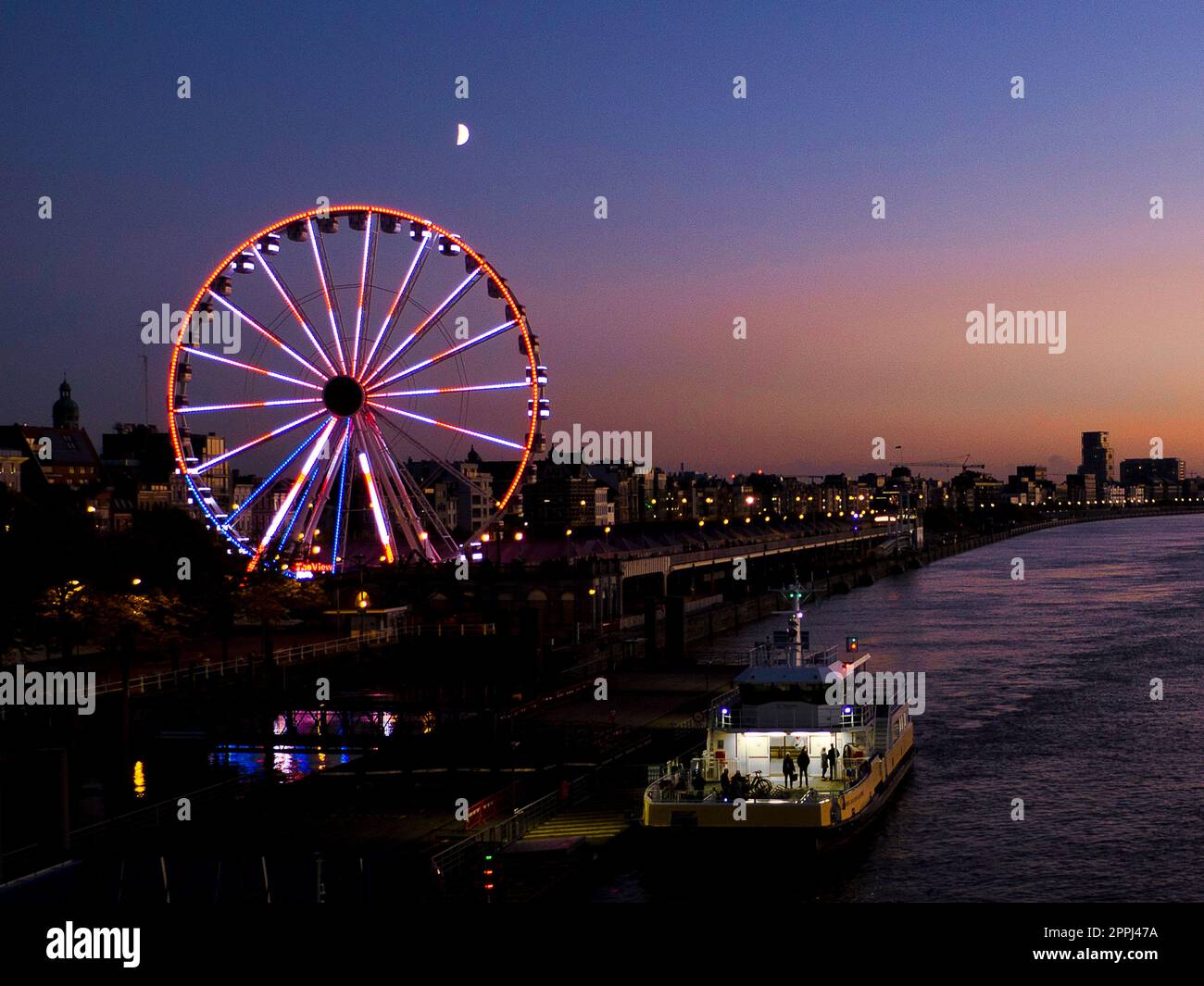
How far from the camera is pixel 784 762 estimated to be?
30328 mm

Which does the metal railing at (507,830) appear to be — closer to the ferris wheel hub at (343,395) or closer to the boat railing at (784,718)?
the boat railing at (784,718)

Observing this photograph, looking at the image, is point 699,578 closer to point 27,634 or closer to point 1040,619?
point 1040,619

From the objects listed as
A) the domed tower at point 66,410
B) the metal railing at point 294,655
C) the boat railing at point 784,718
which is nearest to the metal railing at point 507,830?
the boat railing at point 784,718

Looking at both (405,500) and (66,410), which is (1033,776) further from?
(66,410)

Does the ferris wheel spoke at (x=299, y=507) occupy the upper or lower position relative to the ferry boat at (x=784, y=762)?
upper

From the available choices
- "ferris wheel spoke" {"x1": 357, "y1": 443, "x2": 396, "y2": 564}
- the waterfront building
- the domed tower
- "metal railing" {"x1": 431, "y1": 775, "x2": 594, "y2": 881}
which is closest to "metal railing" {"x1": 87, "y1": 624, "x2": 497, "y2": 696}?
"ferris wheel spoke" {"x1": 357, "y1": 443, "x2": 396, "y2": 564}

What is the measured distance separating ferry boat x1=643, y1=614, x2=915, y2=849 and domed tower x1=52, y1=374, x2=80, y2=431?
112424 millimetres

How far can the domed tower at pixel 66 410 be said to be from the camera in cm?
13400

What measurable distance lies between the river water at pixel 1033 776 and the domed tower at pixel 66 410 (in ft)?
257

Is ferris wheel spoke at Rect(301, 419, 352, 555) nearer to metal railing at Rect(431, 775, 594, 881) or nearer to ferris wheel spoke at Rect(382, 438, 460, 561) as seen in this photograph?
ferris wheel spoke at Rect(382, 438, 460, 561)

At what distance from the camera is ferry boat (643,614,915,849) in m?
27.8

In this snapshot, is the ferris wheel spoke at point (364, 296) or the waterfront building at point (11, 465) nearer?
the ferris wheel spoke at point (364, 296)
